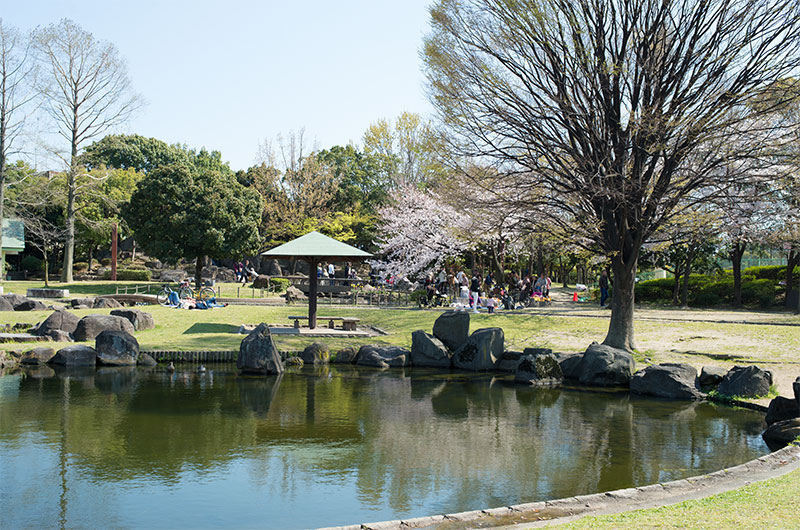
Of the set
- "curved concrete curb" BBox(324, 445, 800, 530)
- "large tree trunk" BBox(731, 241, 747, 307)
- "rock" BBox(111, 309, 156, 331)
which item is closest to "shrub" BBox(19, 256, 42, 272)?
"rock" BBox(111, 309, 156, 331)

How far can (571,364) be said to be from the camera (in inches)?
650

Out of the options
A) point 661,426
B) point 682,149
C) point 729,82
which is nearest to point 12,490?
point 661,426

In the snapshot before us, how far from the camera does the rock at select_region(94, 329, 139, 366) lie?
635 inches

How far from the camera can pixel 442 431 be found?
Answer: 10859mm

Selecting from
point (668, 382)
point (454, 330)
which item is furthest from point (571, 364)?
point (454, 330)

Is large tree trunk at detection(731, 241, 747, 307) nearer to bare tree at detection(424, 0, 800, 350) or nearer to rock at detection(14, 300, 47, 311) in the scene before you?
bare tree at detection(424, 0, 800, 350)

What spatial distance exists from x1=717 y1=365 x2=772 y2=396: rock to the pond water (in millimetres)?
594

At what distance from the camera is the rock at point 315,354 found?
698 inches

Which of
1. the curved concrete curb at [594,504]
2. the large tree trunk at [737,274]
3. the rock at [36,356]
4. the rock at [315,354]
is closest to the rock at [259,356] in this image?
the rock at [315,354]

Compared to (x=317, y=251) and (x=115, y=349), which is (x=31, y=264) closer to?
(x=317, y=251)

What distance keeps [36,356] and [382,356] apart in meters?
8.23

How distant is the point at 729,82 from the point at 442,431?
11.4m

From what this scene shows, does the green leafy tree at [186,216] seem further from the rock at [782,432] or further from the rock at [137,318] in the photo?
the rock at [782,432]

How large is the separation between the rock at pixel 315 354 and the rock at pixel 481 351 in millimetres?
3408
